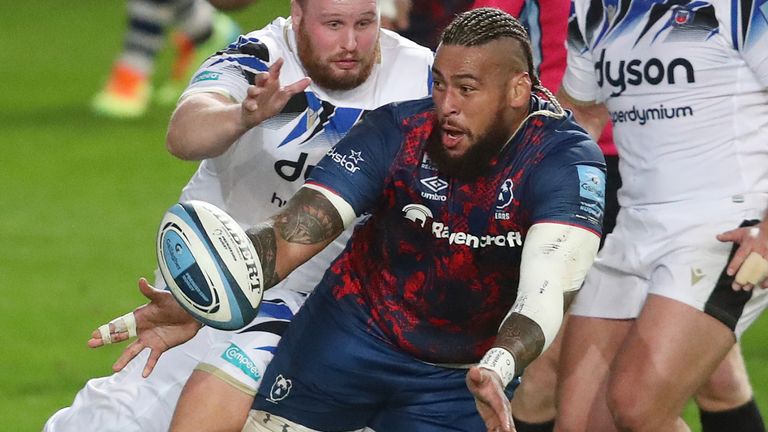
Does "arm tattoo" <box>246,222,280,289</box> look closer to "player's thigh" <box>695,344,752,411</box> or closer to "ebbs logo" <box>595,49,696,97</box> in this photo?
"ebbs logo" <box>595,49,696,97</box>

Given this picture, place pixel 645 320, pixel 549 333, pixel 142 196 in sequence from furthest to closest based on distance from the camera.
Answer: pixel 142 196 → pixel 645 320 → pixel 549 333

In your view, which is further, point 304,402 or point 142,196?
point 142,196

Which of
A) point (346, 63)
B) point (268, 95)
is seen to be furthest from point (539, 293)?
point (346, 63)

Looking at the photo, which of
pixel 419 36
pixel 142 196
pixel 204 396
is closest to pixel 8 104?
pixel 142 196

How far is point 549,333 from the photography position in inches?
172

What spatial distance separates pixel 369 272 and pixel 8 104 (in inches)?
405

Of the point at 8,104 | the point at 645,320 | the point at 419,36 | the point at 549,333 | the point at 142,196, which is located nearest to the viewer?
the point at 549,333

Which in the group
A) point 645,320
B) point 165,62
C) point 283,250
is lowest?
point 165,62

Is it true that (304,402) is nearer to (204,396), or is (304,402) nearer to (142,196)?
(204,396)

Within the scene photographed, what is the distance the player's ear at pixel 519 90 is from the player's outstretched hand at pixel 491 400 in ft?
3.09

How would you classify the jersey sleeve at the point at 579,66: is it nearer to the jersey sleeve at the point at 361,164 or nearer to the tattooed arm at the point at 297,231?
the jersey sleeve at the point at 361,164

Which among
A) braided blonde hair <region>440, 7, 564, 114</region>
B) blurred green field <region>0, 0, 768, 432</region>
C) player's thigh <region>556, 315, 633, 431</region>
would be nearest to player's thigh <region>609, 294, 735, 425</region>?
player's thigh <region>556, 315, 633, 431</region>

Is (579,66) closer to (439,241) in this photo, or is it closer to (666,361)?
(666,361)

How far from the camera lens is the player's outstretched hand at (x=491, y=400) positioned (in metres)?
4.01
